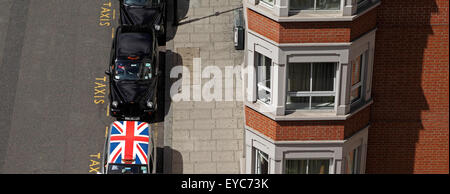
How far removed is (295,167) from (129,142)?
8749 mm

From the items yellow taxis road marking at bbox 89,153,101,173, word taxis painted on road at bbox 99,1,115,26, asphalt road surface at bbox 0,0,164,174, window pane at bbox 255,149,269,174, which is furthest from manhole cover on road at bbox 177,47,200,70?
window pane at bbox 255,149,269,174

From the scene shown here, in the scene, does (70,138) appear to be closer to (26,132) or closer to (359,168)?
(26,132)

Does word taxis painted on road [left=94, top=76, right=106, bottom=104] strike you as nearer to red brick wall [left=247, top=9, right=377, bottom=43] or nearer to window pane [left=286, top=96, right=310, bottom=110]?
window pane [left=286, top=96, right=310, bottom=110]

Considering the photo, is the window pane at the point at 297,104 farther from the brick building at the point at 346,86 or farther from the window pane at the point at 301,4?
the window pane at the point at 301,4

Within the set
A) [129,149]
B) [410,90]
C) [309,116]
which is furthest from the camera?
[129,149]

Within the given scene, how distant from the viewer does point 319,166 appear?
24344mm

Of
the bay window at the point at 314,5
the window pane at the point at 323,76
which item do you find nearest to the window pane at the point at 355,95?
the window pane at the point at 323,76

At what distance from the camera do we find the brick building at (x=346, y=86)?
22.3 meters

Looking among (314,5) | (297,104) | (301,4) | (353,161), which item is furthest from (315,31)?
(353,161)

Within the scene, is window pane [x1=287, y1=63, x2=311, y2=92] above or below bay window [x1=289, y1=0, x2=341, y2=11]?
below

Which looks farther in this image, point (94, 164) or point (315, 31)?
point (94, 164)

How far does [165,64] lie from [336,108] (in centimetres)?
1493

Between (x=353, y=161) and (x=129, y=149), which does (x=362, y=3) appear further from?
(x=129, y=149)

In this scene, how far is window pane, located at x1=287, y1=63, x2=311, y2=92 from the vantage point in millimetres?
22859
